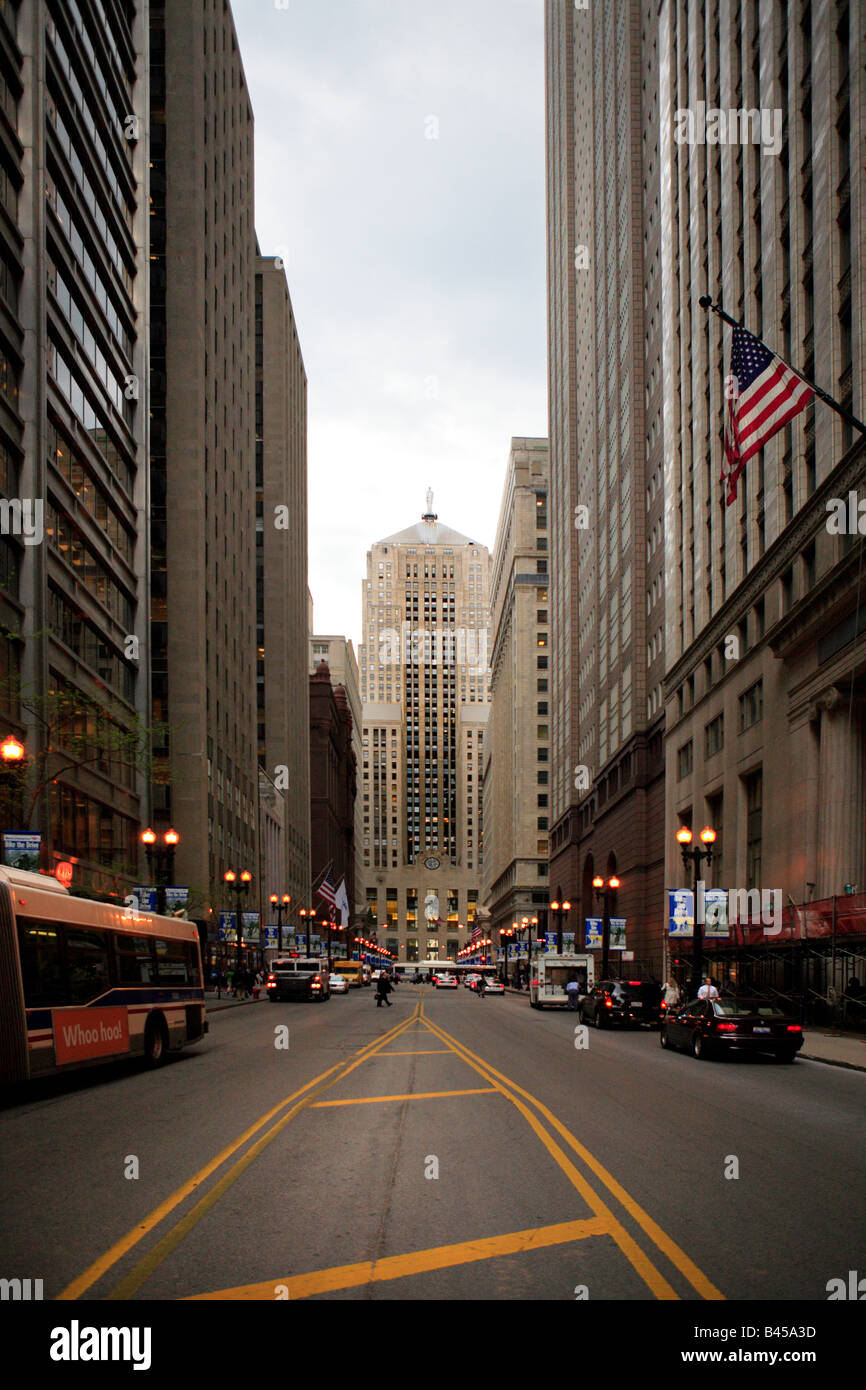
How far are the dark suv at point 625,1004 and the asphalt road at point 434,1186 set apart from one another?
1633 centimetres

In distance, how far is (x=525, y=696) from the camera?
5374 inches

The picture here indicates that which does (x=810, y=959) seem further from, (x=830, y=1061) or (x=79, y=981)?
(x=79, y=981)

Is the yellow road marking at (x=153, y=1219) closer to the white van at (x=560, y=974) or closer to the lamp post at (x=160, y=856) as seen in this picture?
the lamp post at (x=160, y=856)

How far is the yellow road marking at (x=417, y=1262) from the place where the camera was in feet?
21.2

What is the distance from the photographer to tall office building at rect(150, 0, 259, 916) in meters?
72.9

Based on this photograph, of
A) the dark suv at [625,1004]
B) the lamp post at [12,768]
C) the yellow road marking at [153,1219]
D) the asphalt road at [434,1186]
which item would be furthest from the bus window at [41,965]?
the dark suv at [625,1004]

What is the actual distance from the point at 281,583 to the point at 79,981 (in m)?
111

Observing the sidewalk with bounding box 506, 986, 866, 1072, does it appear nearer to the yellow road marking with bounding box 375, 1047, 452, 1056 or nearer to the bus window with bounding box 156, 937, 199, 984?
the yellow road marking with bounding box 375, 1047, 452, 1056

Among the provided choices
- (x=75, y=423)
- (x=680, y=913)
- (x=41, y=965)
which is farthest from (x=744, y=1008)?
(x=75, y=423)

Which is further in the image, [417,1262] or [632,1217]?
[632,1217]

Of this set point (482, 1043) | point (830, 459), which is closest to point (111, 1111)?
point (482, 1043)

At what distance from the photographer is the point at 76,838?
48.1 m

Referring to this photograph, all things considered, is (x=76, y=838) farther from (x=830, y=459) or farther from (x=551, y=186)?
(x=551, y=186)

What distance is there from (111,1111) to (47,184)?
1566 inches
